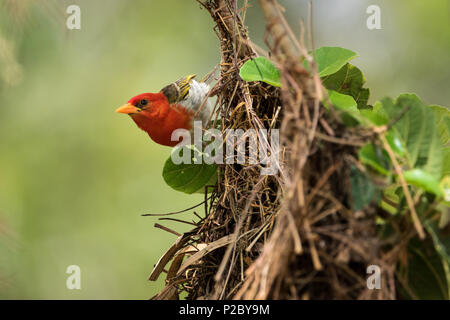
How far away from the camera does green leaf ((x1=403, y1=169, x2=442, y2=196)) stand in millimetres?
1214

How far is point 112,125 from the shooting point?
6727 mm

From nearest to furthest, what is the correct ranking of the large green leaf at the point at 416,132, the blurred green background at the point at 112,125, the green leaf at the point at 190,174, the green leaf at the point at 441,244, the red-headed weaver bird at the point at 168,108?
1. the green leaf at the point at 441,244
2. the large green leaf at the point at 416,132
3. the green leaf at the point at 190,174
4. the red-headed weaver bird at the point at 168,108
5. the blurred green background at the point at 112,125

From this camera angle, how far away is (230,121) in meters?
2.03

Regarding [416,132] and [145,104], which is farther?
[145,104]

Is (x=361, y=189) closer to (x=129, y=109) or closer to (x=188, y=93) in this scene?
(x=188, y=93)

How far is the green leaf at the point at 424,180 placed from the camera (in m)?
1.21

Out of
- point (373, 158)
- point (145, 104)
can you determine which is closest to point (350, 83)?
point (373, 158)

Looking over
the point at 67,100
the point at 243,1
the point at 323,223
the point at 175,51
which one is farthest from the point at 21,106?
the point at 323,223

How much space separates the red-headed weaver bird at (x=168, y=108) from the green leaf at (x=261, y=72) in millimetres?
801

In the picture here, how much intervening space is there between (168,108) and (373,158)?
1.53 metres

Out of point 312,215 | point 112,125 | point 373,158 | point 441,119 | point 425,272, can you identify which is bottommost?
point 425,272

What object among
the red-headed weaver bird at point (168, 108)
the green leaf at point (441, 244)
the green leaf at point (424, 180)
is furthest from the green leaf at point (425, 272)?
the red-headed weaver bird at point (168, 108)

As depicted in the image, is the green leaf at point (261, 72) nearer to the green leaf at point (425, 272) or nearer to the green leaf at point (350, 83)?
the green leaf at point (350, 83)

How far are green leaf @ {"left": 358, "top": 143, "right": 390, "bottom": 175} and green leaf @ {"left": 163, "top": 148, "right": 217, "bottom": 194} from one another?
0.93 m
